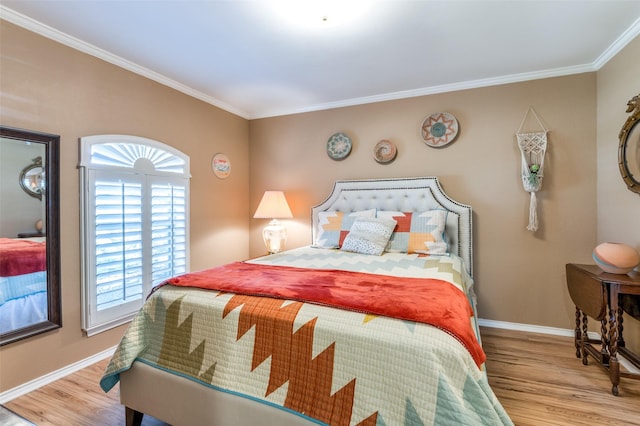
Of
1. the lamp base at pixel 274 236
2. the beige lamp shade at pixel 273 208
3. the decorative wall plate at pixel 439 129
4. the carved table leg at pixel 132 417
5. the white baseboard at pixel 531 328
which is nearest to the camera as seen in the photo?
the carved table leg at pixel 132 417

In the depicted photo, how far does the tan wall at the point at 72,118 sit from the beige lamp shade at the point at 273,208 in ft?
2.19

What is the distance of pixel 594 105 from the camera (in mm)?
2678

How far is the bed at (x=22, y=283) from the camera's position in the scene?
6.36 ft

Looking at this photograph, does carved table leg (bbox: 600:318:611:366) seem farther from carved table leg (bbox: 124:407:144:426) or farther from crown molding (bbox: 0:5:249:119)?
crown molding (bbox: 0:5:249:119)

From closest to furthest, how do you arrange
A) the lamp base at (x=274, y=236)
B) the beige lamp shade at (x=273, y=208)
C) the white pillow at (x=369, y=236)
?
the white pillow at (x=369, y=236)
the beige lamp shade at (x=273, y=208)
the lamp base at (x=274, y=236)

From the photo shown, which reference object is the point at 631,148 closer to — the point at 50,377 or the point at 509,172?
the point at 509,172

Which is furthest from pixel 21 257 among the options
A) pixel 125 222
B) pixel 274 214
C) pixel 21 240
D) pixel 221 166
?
pixel 274 214

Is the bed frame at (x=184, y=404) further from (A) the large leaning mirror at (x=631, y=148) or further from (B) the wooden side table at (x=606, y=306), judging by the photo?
(A) the large leaning mirror at (x=631, y=148)

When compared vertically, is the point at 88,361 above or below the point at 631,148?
below

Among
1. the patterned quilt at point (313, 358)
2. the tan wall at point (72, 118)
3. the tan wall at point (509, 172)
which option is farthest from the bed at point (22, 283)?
the tan wall at point (509, 172)

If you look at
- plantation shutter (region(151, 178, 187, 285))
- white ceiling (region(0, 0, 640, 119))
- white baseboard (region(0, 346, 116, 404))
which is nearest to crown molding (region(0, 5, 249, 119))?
white ceiling (region(0, 0, 640, 119))

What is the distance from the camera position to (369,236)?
107 inches

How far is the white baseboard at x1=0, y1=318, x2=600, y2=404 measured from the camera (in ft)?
6.39

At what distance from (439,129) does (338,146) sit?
1129 mm
